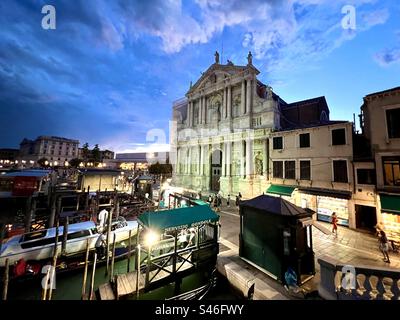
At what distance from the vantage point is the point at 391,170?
465 inches

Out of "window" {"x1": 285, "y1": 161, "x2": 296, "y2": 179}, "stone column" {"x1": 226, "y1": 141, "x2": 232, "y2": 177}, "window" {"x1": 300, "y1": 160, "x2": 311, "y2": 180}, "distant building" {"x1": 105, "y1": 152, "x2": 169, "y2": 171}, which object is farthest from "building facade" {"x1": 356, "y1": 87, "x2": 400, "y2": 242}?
"distant building" {"x1": 105, "y1": 152, "x2": 169, "y2": 171}

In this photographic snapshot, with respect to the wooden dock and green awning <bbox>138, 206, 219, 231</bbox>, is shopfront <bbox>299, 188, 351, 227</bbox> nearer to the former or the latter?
green awning <bbox>138, 206, 219, 231</bbox>

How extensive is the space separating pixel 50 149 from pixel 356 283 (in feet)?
347

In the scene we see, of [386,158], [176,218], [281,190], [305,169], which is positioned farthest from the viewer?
[281,190]

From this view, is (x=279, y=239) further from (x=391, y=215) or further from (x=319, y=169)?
(x=319, y=169)

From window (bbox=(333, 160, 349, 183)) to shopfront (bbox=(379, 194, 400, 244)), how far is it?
108 inches

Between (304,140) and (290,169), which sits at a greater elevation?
(304,140)

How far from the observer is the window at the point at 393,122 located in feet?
38.3

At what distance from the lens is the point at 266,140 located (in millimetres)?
22453

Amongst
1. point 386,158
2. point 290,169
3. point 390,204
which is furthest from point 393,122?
point 290,169
